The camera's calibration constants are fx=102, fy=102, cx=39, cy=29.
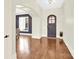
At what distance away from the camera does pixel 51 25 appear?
9.87 metres

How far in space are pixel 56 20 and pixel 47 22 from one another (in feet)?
Answer: 2.92

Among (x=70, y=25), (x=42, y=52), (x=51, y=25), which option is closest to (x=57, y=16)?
(x=51, y=25)

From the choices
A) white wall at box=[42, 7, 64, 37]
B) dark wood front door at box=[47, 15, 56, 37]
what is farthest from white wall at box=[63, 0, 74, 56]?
dark wood front door at box=[47, 15, 56, 37]

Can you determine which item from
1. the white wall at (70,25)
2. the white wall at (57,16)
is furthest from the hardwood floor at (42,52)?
Answer: the white wall at (57,16)

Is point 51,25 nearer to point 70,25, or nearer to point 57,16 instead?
point 57,16

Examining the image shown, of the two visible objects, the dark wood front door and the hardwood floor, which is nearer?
the hardwood floor

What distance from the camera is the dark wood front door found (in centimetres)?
977

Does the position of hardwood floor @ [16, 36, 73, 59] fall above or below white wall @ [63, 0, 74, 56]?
below

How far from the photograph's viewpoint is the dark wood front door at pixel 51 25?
9.77m

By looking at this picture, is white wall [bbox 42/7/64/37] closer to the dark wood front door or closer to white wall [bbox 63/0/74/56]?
the dark wood front door
